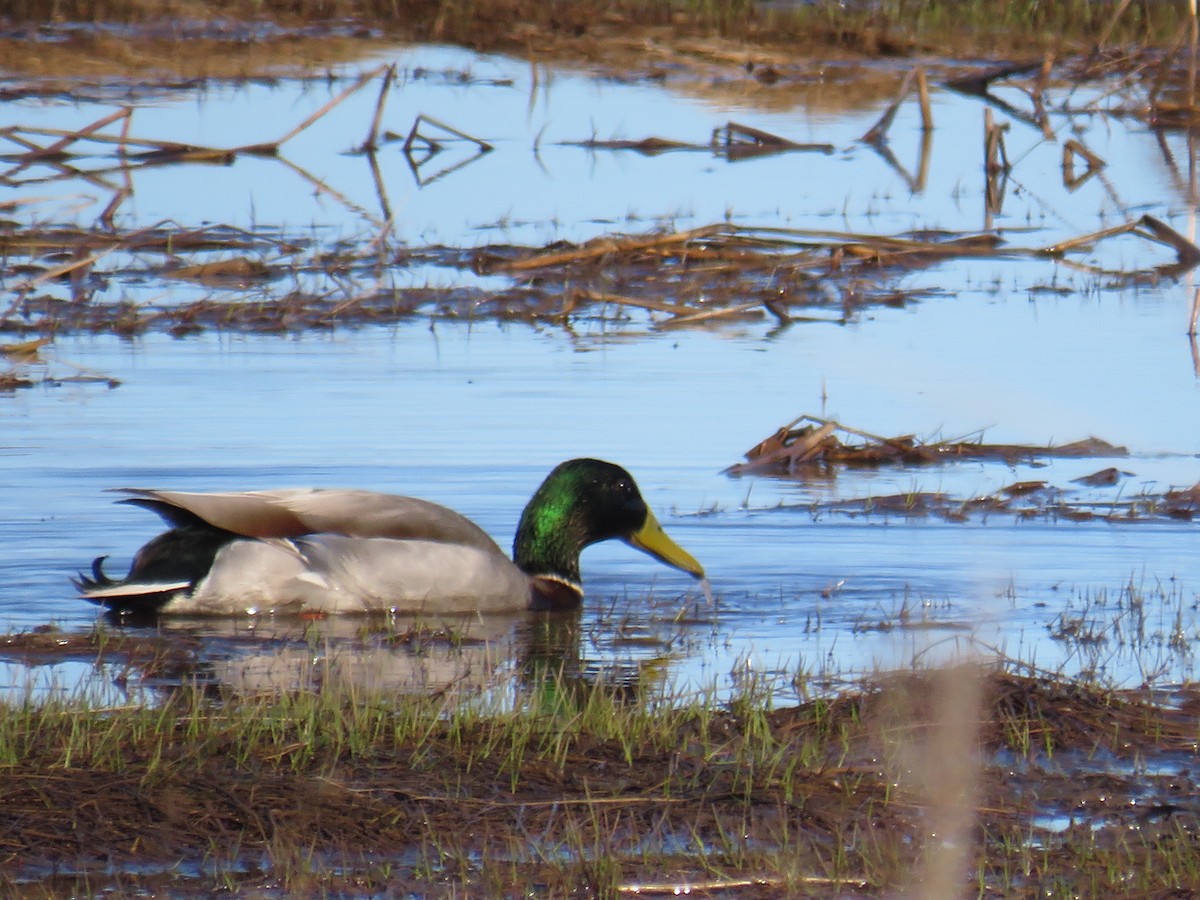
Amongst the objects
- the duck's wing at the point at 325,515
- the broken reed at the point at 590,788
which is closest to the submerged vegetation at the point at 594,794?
the broken reed at the point at 590,788

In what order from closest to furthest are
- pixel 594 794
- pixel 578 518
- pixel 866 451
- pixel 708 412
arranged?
pixel 594 794, pixel 578 518, pixel 866 451, pixel 708 412

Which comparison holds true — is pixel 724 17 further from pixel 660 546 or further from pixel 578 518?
pixel 660 546

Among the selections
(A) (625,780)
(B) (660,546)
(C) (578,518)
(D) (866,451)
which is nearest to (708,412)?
(D) (866,451)

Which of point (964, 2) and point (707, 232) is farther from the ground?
point (964, 2)

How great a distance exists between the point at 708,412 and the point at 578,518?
2.49 m

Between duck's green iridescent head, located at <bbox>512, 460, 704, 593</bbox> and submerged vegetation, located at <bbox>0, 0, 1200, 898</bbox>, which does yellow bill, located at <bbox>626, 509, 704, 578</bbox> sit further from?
submerged vegetation, located at <bbox>0, 0, 1200, 898</bbox>

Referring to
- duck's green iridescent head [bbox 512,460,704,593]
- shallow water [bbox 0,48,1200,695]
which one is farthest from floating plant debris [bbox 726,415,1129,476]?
duck's green iridescent head [bbox 512,460,704,593]

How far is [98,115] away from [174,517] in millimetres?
12443

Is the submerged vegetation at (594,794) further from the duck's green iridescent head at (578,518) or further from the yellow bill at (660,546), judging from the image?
the duck's green iridescent head at (578,518)

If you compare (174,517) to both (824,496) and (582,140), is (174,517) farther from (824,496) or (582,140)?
(582,140)

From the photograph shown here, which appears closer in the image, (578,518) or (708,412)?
(578,518)

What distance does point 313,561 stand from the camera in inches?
300

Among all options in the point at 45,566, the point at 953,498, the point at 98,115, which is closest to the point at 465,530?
the point at 45,566

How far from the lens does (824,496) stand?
365 inches
